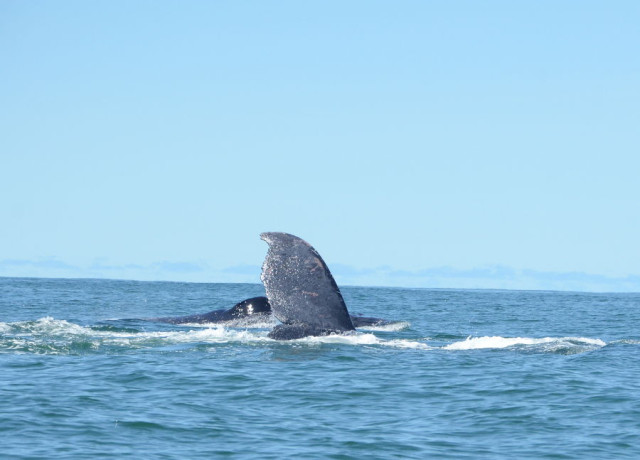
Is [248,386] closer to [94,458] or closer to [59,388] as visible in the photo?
[59,388]

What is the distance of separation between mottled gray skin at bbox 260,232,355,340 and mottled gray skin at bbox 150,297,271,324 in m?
4.10

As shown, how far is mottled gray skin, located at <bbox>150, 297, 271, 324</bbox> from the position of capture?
20531 mm

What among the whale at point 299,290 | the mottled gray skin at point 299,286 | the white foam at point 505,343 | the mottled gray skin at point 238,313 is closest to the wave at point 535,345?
the white foam at point 505,343

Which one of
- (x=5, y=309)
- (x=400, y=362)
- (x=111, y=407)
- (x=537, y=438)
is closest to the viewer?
(x=537, y=438)

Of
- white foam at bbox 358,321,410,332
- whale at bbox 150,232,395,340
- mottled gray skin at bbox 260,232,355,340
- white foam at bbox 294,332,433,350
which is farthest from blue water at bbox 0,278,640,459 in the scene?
white foam at bbox 358,321,410,332

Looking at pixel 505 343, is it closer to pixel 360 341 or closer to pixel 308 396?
pixel 360 341

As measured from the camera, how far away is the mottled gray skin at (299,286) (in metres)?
15.5

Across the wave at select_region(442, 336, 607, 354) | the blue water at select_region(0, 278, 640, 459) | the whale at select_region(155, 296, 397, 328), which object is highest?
the whale at select_region(155, 296, 397, 328)

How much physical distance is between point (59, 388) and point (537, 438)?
6453 mm

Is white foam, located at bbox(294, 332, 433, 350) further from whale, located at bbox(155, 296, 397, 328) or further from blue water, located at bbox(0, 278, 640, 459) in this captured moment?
whale, located at bbox(155, 296, 397, 328)

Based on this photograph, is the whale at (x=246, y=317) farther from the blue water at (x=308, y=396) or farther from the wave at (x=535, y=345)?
the wave at (x=535, y=345)

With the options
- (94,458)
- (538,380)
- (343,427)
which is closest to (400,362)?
(538,380)

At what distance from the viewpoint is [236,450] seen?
10305mm

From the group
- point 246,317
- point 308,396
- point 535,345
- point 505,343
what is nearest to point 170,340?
point 246,317
